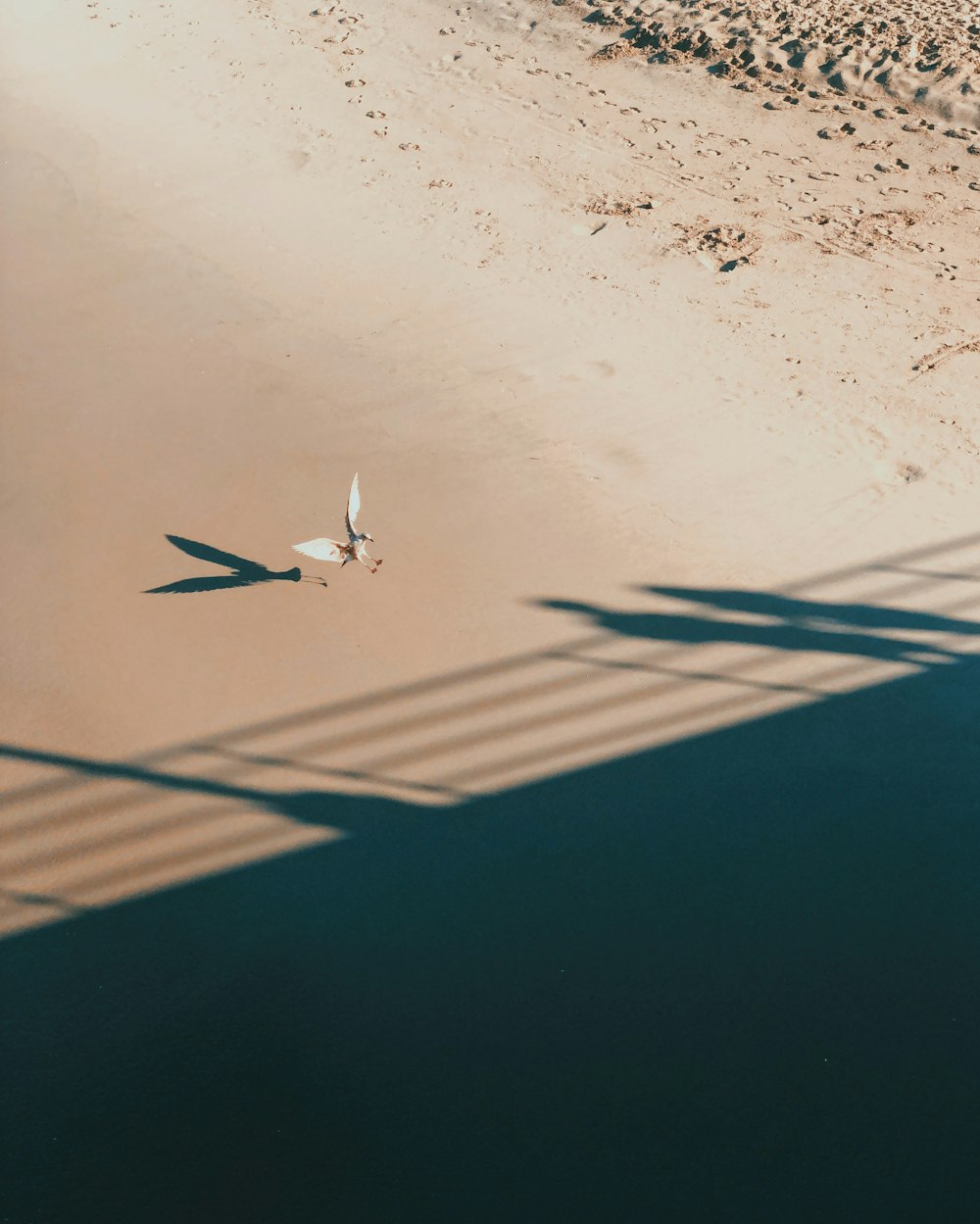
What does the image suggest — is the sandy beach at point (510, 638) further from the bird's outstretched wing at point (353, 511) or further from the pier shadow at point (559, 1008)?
the bird's outstretched wing at point (353, 511)

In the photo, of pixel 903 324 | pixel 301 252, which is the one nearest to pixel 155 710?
pixel 301 252

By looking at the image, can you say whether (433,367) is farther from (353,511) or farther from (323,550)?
(323,550)

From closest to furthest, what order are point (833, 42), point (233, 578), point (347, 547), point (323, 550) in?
1. point (323, 550)
2. point (347, 547)
3. point (233, 578)
4. point (833, 42)

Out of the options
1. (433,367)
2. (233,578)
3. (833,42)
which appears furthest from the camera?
(833,42)

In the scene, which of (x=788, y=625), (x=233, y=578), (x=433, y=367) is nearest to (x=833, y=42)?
(x=433, y=367)

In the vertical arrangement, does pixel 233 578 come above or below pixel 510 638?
above

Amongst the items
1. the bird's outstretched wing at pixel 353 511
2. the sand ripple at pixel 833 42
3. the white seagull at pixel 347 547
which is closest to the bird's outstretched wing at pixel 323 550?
the white seagull at pixel 347 547
